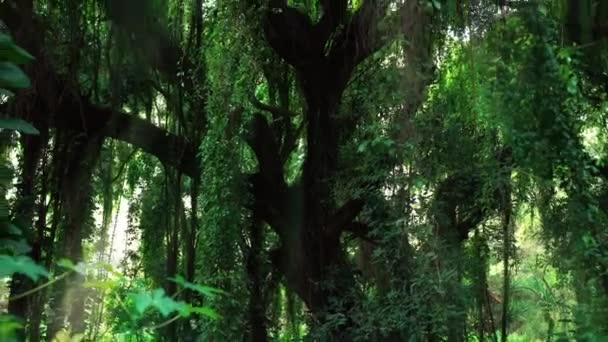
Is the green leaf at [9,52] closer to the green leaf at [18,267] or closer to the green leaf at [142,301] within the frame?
the green leaf at [18,267]

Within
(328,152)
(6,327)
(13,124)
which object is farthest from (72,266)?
(328,152)

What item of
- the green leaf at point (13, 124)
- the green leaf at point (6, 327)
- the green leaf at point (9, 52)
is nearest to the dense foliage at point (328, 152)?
the green leaf at point (13, 124)

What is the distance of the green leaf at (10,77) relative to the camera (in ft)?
4.53

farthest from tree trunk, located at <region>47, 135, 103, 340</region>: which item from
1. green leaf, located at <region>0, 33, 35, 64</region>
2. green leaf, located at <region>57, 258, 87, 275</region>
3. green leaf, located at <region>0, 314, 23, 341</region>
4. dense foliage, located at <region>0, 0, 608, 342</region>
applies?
green leaf, located at <region>0, 314, 23, 341</region>

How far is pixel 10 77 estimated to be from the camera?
1385 millimetres

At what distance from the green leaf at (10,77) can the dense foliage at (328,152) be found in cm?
163

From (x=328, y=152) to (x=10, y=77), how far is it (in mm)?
3256

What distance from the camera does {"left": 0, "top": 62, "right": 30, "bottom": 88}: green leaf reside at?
1.38 m

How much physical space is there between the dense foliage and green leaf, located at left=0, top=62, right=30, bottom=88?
Result: 1.63m

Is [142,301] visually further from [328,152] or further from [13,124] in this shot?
[328,152]

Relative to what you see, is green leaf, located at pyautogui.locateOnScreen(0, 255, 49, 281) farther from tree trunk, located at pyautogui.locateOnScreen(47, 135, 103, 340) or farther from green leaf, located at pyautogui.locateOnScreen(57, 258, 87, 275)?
tree trunk, located at pyautogui.locateOnScreen(47, 135, 103, 340)

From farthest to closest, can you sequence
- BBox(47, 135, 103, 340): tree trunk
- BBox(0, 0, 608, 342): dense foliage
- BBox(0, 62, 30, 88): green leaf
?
BBox(47, 135, 103, 340): tree trunk, BBox(0, 0, 608, 342): dense foliage, BBox(0, 62, 30, 88): green leaf

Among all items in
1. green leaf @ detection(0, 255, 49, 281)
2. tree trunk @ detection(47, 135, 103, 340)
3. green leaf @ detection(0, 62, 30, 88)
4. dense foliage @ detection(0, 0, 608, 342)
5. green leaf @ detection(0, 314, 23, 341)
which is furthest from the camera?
tree trunk @ detection(47, 135, 103, 340)

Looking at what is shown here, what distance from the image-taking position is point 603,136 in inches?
171
